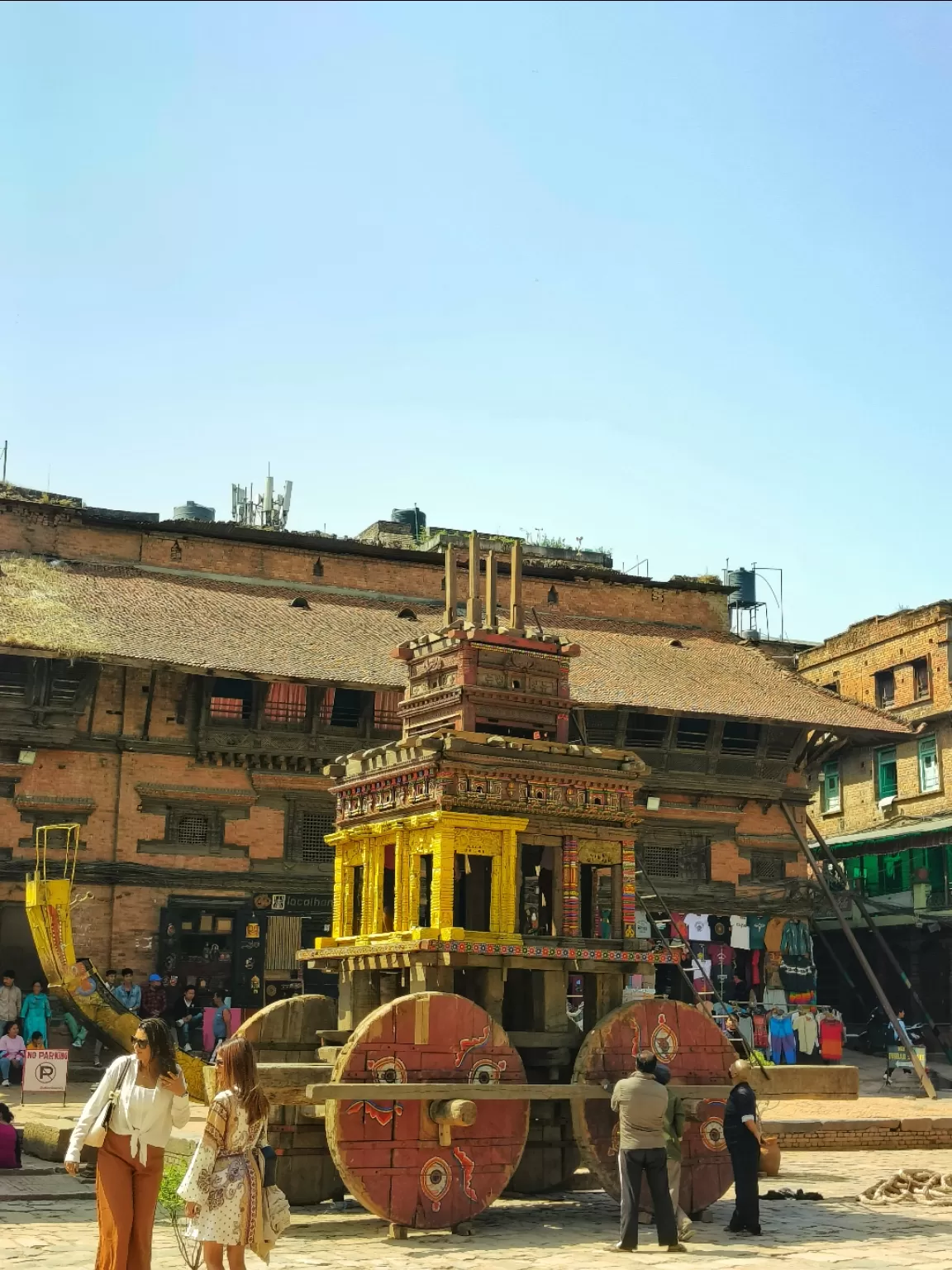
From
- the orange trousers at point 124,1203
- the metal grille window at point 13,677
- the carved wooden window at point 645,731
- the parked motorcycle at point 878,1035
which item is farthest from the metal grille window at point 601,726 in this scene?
the orange trousers at point 124,1203

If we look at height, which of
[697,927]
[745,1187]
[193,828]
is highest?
[193,828]

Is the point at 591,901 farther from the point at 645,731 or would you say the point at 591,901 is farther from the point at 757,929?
the point at 757,929

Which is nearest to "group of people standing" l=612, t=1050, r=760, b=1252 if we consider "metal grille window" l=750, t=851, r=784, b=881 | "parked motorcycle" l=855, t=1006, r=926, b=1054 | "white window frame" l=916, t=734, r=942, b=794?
"metal grille window" l=750, t=851, r=784, b=881

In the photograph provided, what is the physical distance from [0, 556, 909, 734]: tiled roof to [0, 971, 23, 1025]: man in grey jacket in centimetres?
572

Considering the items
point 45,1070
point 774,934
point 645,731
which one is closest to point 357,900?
point 45,1070

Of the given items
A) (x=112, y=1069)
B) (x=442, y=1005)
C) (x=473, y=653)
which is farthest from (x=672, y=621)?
(x=112, y=1069)

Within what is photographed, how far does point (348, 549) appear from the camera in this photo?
35750 mm

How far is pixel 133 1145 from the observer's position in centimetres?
877

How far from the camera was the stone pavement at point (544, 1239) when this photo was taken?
422 inches

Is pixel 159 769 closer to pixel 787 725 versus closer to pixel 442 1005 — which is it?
pixel 787 725

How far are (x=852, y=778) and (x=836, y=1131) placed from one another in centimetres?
2507

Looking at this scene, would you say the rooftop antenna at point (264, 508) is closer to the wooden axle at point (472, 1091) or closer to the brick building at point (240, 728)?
the brick building at point (240, 728)

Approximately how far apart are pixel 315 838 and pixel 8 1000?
698cm

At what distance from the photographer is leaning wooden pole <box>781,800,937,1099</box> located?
89.9 ft
